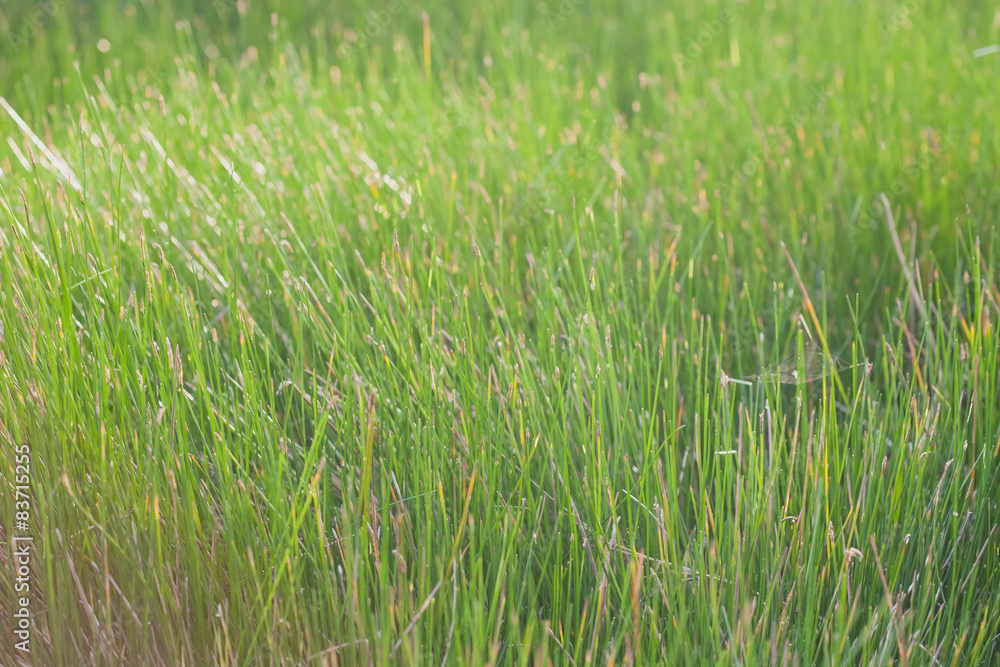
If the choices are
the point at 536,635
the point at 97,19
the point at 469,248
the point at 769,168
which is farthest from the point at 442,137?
the point at 97,19

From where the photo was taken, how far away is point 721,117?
2.64 meters

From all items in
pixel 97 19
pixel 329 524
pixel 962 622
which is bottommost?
pixel 962 622

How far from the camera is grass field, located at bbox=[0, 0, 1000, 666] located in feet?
3.20

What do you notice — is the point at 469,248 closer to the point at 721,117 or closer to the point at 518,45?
the point at 721,117

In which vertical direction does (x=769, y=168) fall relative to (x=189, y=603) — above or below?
above

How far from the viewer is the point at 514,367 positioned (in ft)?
3.60

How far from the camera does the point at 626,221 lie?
6.38 ft

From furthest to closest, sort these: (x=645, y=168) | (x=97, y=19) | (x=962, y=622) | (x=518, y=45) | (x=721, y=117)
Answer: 1. (x=97, y=19)
2. (x=518, y=45)
3. (x=721, y=117)
4. (x=645, y=168)
5. (x=962, y=622)

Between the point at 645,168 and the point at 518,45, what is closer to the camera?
the point at 645,168

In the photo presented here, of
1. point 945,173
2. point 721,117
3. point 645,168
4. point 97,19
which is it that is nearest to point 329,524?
point 645,168

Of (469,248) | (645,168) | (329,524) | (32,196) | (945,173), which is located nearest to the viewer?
(329,524)

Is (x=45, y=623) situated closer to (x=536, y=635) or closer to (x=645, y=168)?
(x=536, y=635)

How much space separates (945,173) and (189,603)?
6.74 feet

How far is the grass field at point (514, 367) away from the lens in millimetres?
976
